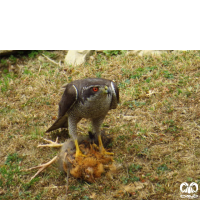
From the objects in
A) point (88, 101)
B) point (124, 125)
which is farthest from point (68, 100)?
point (124, 125)

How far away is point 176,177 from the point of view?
3.49 metres

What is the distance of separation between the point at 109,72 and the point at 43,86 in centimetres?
139

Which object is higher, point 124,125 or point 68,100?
point 68,100

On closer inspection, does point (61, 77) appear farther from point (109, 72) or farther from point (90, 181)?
point (90, 181)

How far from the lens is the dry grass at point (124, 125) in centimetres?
354

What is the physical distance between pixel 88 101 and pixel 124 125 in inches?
53.3

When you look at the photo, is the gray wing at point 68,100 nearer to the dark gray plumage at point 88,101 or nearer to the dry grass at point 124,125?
the dark gray plumage at point 88,101

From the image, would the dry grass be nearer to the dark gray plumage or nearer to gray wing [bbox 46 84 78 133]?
the dark gray plumage

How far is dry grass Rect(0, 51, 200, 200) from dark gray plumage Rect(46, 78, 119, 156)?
59 centimetres

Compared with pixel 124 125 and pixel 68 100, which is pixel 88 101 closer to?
pixel 68 100

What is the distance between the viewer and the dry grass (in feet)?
11.6

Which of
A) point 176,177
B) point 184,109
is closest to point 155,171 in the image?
point 176,177

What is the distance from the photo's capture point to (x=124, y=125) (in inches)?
181

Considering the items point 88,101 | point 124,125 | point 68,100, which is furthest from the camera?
point 124,125
